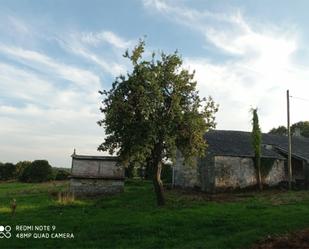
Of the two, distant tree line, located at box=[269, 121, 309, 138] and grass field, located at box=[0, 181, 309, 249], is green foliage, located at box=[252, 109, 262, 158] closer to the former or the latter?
grass field, located at box=[0, 181, 309, 249]

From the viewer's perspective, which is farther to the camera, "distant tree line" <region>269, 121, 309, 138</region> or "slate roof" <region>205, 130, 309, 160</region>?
"distant tree line" <region>269, 121, 309, 138</region>

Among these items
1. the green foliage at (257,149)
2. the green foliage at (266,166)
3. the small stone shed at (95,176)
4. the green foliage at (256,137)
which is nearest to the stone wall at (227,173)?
the green foliage at (266,166)

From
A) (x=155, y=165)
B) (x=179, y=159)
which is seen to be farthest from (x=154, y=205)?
(x=179, y=159)

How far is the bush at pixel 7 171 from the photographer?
61.6 m

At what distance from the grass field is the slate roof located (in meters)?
11.5

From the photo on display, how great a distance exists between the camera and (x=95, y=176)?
112 ft

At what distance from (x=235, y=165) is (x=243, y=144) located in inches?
191

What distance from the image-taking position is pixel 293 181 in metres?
38.8

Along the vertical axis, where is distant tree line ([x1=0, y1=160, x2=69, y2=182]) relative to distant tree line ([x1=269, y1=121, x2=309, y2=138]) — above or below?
below

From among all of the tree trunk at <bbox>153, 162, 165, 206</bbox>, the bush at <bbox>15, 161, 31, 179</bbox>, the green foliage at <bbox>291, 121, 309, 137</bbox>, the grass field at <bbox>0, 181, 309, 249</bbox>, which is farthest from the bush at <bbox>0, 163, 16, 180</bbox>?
the green foliage at <bbox>291, 121, 309, 137</bbox>

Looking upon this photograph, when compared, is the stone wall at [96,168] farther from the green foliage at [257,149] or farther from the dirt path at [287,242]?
the dirt path at [287,242]

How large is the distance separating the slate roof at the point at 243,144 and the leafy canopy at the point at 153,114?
1117 cm

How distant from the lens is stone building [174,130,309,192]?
35.5 metres

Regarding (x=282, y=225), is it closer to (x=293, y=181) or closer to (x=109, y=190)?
(x=109, y=190)
